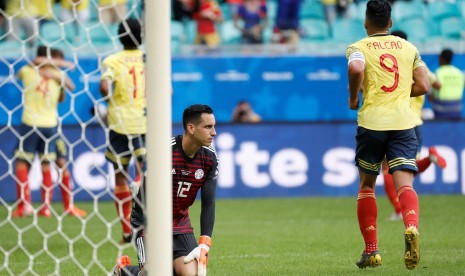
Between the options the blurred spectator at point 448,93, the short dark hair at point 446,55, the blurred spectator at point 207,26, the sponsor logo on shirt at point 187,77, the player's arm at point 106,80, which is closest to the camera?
the player's arm at point 106,80

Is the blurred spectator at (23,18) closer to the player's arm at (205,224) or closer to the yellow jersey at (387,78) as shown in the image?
the yellow jersey at (387,78)

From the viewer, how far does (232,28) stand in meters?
17.3

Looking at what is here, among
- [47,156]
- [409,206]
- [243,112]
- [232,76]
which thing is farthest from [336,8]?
[409,206]

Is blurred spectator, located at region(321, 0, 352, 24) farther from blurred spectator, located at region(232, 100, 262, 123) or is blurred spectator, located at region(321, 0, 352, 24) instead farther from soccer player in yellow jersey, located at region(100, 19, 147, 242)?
soccer player in yellow jersey, located at region(100, 19, 147, 242)

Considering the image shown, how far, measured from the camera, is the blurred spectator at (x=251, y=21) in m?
17.0

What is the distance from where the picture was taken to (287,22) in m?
17.3

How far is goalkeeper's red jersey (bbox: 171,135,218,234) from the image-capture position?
6.28m

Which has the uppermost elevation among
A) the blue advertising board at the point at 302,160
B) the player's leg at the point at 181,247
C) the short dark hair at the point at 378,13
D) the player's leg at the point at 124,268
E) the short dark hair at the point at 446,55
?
the short dark hair at the point at 378,13

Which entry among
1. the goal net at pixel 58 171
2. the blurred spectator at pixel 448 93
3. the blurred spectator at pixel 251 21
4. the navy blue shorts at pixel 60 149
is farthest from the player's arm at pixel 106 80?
the blurred spectator at pixel 251 21

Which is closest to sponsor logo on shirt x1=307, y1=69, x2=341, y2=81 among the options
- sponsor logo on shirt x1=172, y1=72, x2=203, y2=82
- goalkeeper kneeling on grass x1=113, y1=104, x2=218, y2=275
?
sponsor logo on shirt x1=172, y1=72, x2=203, y2=82

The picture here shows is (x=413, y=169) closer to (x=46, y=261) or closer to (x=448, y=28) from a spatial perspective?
(x=46, y=261)

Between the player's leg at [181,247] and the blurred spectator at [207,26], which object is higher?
the blurred spectator at [207,26]

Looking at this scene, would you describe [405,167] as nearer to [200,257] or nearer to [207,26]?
[200,257]

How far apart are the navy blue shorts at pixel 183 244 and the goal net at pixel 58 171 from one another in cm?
112
